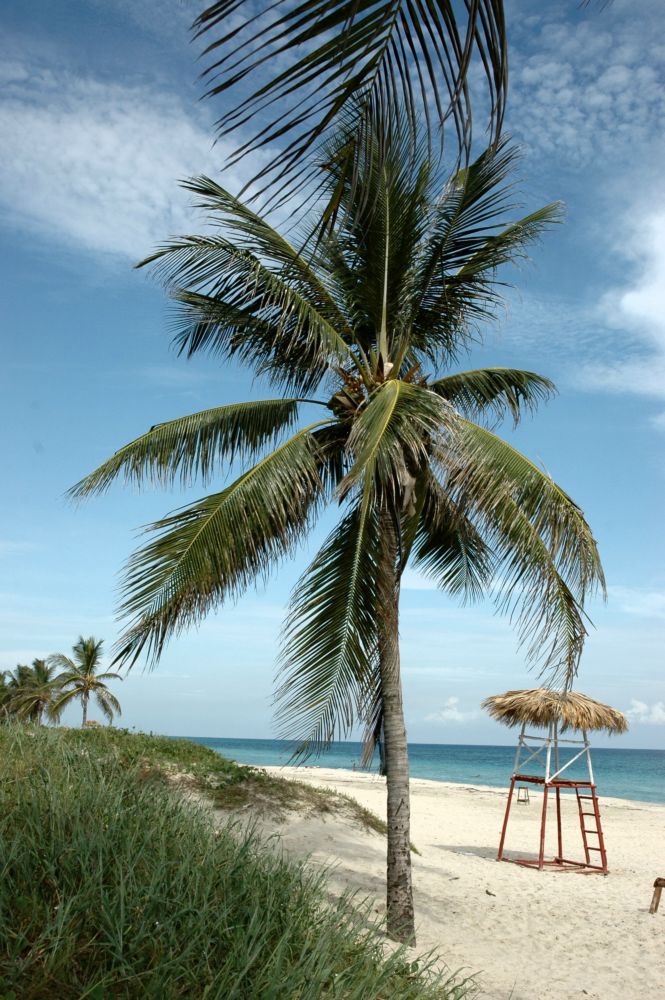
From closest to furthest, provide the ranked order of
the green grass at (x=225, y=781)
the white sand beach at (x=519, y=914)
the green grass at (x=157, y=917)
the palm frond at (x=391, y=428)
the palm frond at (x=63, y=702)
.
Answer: the green grass at (x=157, y=917) < the palm frond at (x=391, y=428) < the white sand beach at (x=519, y=914) < the green grass at (x=225, y=781) < the palm frond at (x=63, y=702)

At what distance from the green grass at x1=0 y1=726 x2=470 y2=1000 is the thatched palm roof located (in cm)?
1172

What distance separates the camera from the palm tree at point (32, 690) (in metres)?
45.3

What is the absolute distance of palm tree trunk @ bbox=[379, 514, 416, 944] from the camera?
27.0ft

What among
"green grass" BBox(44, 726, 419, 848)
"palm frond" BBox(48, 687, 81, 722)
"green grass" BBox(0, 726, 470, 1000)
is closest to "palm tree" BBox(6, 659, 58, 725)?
"palm frond" BBox(48, 687, 81, 722)

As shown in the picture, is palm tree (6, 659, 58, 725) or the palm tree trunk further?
palm tree (6, 659, 58, 725)

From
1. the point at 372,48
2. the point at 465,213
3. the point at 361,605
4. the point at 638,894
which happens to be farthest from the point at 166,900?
the point at 638,894

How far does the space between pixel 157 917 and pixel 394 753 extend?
16.7ft

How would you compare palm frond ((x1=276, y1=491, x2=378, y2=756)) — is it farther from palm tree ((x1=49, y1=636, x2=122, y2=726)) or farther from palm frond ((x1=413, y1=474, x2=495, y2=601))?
palm tree ((x1=49, y1=636, x2=122, y2=726))

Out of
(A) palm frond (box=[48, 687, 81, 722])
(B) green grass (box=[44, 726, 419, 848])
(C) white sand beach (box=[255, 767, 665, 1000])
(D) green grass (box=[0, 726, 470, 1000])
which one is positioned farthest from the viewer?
(A) palm frond (box=[48, 687, 81, 722])

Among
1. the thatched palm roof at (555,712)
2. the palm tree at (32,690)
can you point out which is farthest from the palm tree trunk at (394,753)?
the palm tree at (32,690)

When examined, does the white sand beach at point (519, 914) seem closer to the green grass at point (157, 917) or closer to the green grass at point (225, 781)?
the green grass at point (225, 781)

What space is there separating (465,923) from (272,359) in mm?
7239

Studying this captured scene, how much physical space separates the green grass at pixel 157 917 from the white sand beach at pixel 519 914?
2.53m

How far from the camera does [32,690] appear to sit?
1908 inches
